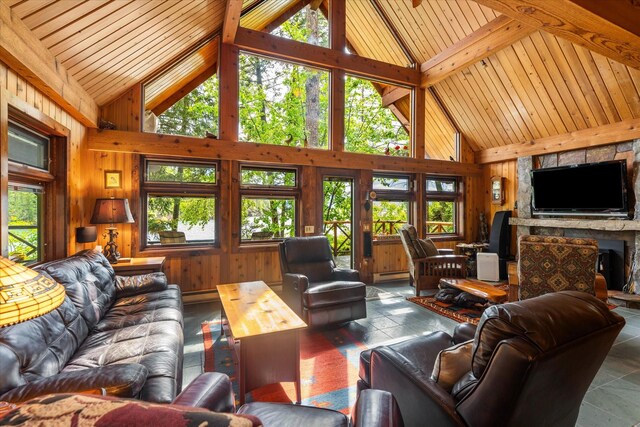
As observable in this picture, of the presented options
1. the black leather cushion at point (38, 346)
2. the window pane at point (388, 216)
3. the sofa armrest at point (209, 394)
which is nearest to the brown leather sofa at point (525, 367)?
the sofa armrest at point (209, 394)

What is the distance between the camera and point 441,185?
6.38 m

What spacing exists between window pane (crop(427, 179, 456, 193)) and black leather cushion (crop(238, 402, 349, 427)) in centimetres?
559

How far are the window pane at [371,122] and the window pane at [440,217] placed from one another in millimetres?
1274

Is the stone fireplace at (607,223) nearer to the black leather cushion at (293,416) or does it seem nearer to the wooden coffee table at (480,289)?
the wooden coffee table at (480,289)

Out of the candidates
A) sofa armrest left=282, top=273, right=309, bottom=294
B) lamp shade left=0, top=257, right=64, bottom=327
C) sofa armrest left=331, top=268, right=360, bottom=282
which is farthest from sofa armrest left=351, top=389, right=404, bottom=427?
sofa armrest left=331, top=268, right=360, bottom=282

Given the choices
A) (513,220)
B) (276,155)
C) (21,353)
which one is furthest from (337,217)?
(21,353)

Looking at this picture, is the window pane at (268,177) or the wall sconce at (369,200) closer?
the window pane at (268,177)

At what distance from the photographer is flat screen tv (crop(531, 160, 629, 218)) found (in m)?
4.42

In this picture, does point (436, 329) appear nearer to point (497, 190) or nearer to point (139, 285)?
A: point (139, 285)

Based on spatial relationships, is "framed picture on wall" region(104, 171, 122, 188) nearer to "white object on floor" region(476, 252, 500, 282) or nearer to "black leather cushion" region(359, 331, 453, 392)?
"black leather cushion" region(359, 331, 453, 392)

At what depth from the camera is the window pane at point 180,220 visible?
425cm

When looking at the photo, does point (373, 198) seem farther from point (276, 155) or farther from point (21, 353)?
point (21, 353)

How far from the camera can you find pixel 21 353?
1.43 m

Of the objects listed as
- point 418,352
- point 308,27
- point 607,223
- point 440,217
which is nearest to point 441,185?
point 440,217
